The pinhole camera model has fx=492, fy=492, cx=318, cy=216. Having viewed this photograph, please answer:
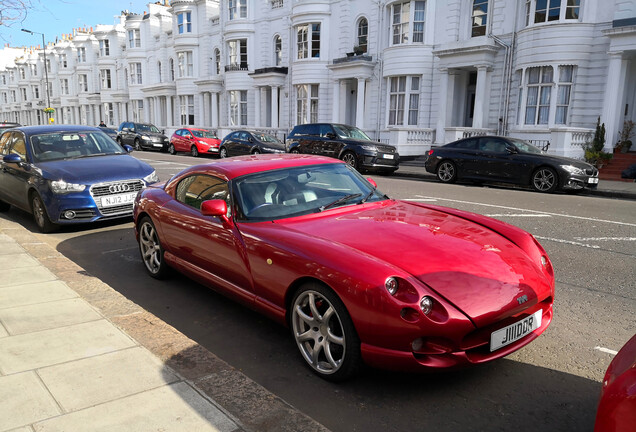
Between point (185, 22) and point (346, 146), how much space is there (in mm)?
28883

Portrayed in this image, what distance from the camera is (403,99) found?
2434 cm

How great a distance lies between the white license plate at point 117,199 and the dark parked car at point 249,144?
1405 centimetres

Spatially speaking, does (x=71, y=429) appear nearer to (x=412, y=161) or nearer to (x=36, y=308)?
(x=36, y=308)

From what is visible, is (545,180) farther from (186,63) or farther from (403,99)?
(186,63)

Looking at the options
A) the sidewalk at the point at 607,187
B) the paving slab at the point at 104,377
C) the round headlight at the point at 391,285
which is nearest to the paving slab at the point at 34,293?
the paving slab at the point at 104,377

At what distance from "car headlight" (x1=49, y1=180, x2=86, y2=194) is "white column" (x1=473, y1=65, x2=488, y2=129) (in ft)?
57.5

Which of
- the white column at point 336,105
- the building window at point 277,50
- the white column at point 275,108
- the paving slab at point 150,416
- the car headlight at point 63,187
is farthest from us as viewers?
the building window at point 277,50

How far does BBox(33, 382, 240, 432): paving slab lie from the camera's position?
2.59m

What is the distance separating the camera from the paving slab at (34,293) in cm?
446

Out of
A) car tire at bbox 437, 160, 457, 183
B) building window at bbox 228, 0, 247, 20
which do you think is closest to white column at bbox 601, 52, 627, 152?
car tire at bbox 437, 160, 457, 183

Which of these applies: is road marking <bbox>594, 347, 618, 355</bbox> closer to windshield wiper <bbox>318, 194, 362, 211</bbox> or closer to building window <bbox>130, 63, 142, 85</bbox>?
windshield wiper <bbox>318, 194, 362, 211</bbox>

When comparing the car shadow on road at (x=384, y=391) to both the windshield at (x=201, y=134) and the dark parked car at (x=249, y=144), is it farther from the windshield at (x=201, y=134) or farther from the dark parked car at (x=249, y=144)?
the windshield at (x=201, y=134)

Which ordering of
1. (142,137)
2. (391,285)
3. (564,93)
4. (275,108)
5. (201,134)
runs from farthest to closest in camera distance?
(275,108), (142,137), (201,134), (564,93), (391,285)

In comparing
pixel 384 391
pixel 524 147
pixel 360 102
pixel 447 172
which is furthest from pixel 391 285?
pixel 360 102
